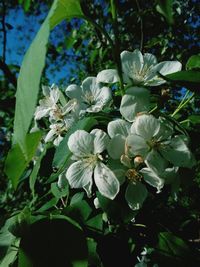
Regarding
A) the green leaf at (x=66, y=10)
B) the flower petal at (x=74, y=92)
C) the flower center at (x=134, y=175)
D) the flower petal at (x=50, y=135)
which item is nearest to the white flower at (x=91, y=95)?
the flower petal at (x=74, y=92)

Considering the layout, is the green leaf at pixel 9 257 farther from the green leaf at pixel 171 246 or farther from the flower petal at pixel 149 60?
the flower petal at pixel 149 60

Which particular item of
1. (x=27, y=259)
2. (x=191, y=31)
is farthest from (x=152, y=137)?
(x=191, y=31)

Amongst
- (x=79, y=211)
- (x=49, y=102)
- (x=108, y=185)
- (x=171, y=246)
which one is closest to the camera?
(x=108, y=185)

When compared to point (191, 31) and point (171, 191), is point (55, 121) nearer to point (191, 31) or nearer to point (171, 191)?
point (171, 191)

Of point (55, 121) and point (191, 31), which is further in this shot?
point (191, 31)

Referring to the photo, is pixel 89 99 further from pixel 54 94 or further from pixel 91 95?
pixel 54 94

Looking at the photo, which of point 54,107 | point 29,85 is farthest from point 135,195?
point 29,85

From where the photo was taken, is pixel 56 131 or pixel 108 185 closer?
pixel 108 185

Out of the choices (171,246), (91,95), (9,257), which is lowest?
(171,246)
